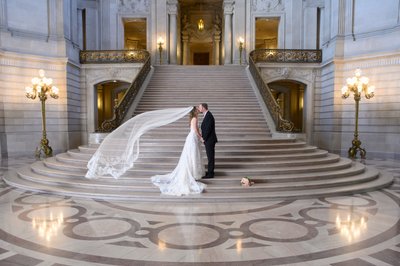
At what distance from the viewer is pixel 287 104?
22.7 m

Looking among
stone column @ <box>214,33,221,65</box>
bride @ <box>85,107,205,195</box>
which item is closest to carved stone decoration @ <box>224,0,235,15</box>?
stone column @ <box>214,33,221,65</box>

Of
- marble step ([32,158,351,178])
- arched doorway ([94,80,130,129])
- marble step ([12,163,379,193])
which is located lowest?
marble step ([12,163,379,193])

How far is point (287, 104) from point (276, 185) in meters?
17.4

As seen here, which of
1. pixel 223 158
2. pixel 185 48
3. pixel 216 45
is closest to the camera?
pixel 223 158

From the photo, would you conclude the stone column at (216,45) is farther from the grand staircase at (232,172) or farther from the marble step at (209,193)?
the marble step at (209,193)

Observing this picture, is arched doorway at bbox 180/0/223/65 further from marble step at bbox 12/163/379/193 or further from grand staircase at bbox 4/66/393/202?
marble step at bbox 12/163/379/193

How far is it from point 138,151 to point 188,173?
1276 mm

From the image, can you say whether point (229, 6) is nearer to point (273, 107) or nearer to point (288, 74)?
point (288, 74)

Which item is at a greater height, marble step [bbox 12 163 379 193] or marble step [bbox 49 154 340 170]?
marble step [bbox 49 154 340 170]

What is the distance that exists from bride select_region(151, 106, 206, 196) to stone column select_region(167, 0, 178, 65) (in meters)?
14.8

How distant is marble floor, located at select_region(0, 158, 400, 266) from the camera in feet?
11.3

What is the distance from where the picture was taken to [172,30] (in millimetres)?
20172

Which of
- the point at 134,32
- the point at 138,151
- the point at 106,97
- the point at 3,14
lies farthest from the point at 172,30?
the point at 138,151

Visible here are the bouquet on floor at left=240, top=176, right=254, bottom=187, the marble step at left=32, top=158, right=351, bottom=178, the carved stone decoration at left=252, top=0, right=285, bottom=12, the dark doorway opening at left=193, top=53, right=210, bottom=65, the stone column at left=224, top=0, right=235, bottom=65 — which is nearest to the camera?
the bouquet on floor at left=240, top=176, right=254, bottom=187
